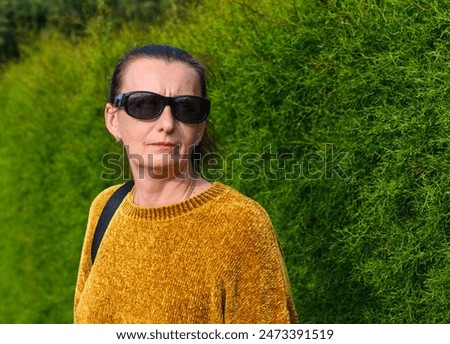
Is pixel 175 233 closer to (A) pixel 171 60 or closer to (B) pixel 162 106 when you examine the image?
(B) pixel 162 106

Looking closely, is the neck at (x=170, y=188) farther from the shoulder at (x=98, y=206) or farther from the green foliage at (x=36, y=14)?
the green foliage at (x=36, y=14)

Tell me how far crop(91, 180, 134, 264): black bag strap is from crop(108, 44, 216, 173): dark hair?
31 cm

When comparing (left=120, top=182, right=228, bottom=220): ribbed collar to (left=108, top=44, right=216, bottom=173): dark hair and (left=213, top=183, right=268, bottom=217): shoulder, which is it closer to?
(left=213, top=183, right=268, bottom=217): shoulder

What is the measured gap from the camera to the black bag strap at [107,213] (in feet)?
8.18

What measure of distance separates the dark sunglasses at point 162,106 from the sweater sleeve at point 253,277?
1.14ft

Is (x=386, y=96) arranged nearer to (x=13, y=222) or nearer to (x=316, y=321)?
(x=316, y=321)

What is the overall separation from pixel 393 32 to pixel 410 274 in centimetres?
101

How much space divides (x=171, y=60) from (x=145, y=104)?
15cm

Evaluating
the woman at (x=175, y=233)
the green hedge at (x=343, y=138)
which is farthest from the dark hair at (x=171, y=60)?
the green hedge at (x=343, y=138)

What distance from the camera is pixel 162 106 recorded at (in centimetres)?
215

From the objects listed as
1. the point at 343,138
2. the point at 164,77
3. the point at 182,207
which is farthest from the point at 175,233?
the point at 343,138

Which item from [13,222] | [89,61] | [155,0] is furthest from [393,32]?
[155,0]

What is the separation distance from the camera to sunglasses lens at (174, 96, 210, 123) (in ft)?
A: 7.09

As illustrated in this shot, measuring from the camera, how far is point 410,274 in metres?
3.08
